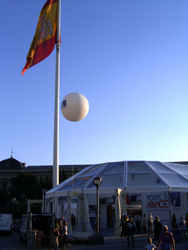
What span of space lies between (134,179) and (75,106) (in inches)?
315

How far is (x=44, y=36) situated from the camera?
26.9 meters

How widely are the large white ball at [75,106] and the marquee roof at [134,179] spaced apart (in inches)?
228

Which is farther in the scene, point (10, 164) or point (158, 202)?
point (10, 164)

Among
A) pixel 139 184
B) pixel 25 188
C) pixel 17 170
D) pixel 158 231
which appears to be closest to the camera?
pixel 158 231

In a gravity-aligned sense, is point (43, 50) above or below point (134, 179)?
above

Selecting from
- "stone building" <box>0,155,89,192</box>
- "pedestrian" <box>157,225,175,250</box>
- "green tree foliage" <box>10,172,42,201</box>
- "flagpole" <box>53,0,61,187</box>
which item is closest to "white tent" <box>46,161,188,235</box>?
"flagpole" <box>53,0,61,187</box>

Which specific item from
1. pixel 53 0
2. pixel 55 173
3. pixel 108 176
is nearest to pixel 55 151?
pixel 55 173

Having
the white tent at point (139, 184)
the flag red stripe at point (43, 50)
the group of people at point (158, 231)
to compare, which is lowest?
the group of people at point (158, 231)

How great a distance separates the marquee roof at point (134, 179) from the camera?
21.5m

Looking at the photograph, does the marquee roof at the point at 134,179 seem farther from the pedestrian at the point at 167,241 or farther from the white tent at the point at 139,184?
the pedestrian at the point at 167,241

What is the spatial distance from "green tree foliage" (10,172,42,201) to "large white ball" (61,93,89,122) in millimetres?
63254

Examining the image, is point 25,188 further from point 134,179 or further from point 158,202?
point 134,179

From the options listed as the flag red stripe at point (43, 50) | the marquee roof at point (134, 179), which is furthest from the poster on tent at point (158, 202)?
the flag red stripe at point (43, 50)

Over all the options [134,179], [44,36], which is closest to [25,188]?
[44,36]
